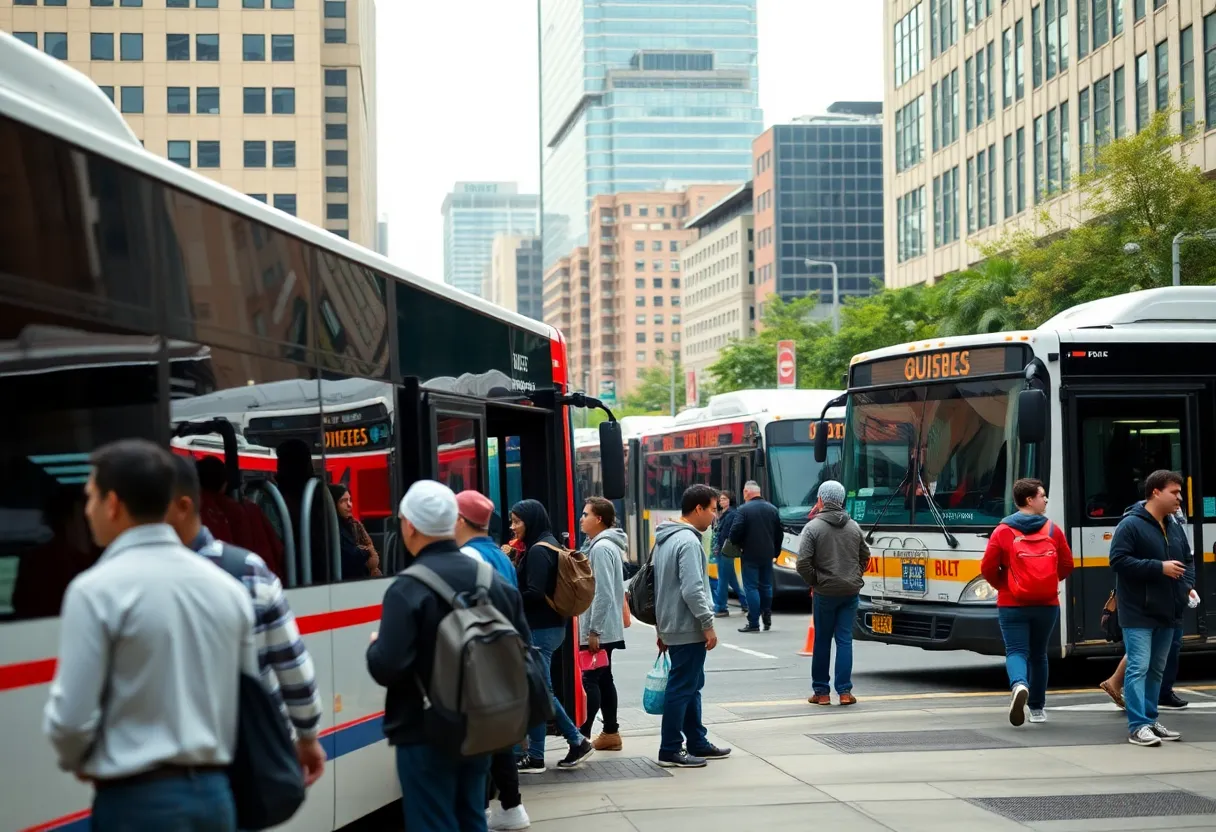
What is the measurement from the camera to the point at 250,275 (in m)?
6.35

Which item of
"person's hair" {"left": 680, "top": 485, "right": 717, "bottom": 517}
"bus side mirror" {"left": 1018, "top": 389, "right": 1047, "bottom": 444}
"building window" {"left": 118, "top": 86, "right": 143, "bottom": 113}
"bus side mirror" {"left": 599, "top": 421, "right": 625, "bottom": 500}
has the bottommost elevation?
"person's hair" {"left": 680, "top": 485, "right": 717, "bottom": 517}

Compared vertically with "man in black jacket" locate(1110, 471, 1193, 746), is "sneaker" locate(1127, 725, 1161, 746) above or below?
below

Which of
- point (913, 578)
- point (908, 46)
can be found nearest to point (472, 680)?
point (913, 578)

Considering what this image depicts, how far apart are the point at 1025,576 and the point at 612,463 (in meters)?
3.13

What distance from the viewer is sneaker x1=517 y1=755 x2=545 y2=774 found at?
1033 centimetres

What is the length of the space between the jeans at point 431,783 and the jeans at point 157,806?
1673 mm

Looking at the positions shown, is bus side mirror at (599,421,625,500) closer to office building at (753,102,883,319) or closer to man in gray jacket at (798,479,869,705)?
man in gray jacket at (798,479,869,705)

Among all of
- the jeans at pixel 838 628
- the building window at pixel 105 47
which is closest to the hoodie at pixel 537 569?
the jeans at pixel 838 628

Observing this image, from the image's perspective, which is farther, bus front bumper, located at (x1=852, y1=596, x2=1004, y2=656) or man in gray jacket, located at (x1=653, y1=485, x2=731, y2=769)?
bus front bumper, located at (x1=852, y1=596, x2=1004, y2=656)

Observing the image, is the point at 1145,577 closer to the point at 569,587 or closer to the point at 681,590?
the point at 681,590

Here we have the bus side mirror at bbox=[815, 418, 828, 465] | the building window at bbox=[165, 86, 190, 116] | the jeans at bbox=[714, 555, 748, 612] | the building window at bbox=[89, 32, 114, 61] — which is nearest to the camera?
the bus side mirror at bbox=[815, 418, 828, 465]

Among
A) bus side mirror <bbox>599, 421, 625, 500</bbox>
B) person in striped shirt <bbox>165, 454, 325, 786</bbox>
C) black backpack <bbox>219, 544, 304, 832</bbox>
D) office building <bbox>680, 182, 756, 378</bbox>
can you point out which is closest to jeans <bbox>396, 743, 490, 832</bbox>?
person in striped shirt <bbox>165, 454, 325, 786</bbox>

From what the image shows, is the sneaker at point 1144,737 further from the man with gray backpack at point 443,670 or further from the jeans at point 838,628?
the man with gray backpack at point 443,670

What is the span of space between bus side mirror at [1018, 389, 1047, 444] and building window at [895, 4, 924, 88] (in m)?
58.7
